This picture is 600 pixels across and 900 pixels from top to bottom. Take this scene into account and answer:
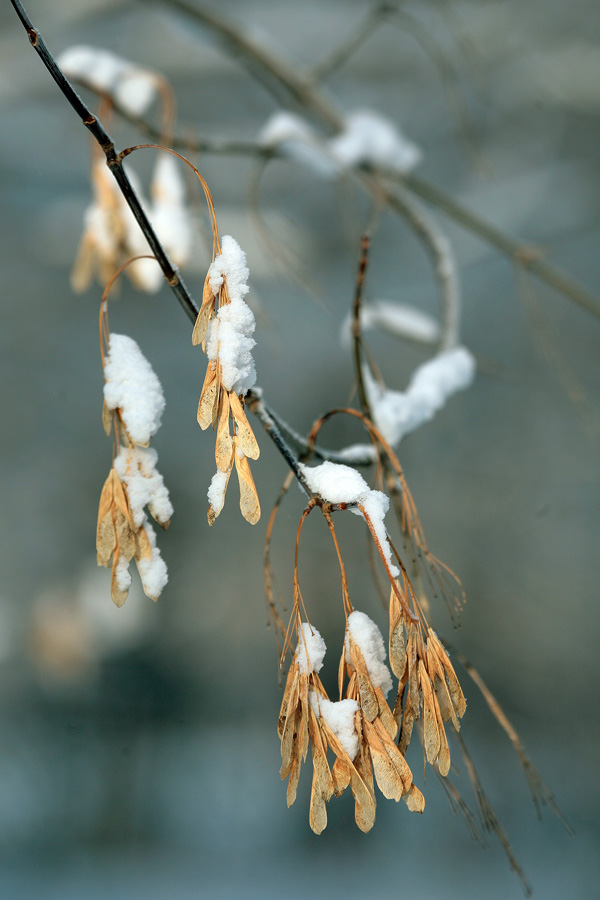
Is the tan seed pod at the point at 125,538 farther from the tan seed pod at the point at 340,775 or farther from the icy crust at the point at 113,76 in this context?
the icy crust at the point at 113,76

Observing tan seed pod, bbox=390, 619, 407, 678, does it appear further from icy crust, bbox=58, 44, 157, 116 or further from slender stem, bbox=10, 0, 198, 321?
icy crust, bbox=58, 44, 157, 116

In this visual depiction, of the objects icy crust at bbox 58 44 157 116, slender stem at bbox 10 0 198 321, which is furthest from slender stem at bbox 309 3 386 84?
slender stem at bbox 10 0 198 321

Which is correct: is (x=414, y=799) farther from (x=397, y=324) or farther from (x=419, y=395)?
(x=397, y=324)

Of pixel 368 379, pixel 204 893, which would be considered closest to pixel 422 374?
pixel 368 379

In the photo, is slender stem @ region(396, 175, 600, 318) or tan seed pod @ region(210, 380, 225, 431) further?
slender stem @ region(396, 175, 600, 318)

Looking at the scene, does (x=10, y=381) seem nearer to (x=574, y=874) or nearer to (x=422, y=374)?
(x=422, y=374)
